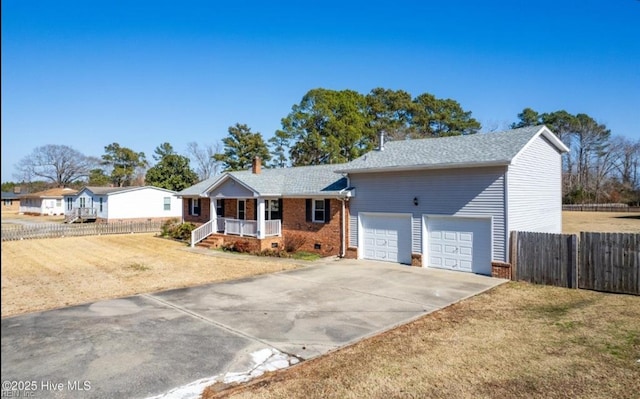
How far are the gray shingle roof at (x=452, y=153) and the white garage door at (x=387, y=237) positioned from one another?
90.7 inches

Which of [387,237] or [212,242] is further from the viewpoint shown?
[212,242]

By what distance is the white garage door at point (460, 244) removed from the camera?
15.3 meters

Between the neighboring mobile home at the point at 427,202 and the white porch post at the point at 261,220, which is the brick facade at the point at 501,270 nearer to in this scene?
the neighboring mobile home at the point at 427,202

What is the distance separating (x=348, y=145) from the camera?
47.2 meters

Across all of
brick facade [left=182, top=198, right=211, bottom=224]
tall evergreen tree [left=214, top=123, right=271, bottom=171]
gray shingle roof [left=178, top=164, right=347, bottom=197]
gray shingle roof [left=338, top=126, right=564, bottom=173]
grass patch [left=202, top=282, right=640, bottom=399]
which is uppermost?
tall evergreen tree [left=214, top=123, right=271, bottom=171]

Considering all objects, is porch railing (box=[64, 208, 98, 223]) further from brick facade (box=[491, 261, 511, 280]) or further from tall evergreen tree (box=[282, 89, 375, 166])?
brick facade (box=[491, 261, 511, 280])

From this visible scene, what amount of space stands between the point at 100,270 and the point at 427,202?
13.4 metres

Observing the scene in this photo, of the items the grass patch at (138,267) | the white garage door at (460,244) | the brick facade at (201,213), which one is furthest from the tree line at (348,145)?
the white garage door at (460,244)

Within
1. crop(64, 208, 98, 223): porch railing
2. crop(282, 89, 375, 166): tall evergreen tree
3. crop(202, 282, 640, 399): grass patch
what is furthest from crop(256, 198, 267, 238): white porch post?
crop(64, 208, 98, 223): porch railing

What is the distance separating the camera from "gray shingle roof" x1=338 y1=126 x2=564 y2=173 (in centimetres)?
1516

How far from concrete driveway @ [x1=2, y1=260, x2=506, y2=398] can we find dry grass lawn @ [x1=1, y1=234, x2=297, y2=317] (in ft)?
4.38

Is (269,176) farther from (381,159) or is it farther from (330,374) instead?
(330,374)

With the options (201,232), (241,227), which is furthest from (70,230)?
(241,227)

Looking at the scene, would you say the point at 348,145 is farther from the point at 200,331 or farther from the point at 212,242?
the point at 200,331
